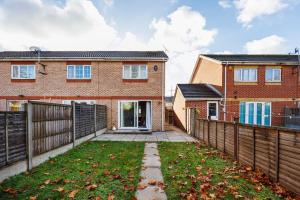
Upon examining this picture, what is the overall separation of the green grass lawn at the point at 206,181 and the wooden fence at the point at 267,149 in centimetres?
50

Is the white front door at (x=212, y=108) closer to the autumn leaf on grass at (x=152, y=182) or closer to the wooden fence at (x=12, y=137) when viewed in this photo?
the autumn leaf on grass at (x=152, y=182)

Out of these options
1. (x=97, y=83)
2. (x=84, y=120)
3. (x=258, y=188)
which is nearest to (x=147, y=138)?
(x=84, y=120)

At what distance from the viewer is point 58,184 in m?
5.31

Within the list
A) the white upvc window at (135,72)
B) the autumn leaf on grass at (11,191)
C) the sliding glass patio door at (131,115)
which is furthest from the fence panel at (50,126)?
the white upvc window at (135,72)

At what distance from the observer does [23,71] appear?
1897cm

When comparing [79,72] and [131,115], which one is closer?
[131,115]

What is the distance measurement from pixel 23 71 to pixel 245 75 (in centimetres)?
1915

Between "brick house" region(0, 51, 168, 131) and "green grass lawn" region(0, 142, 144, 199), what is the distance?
10254 millimetres

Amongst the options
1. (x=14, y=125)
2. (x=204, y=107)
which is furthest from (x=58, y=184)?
(x=204, y=107)

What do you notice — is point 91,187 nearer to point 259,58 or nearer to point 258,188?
point 258,188

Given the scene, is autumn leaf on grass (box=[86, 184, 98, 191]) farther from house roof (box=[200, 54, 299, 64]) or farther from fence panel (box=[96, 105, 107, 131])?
house roof (box=[200, 54, 299, 64])

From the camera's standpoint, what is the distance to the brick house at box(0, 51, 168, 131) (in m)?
18.4

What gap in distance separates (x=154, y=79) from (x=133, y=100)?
2404 mm

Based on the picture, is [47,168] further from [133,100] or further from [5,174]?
[133,100]
